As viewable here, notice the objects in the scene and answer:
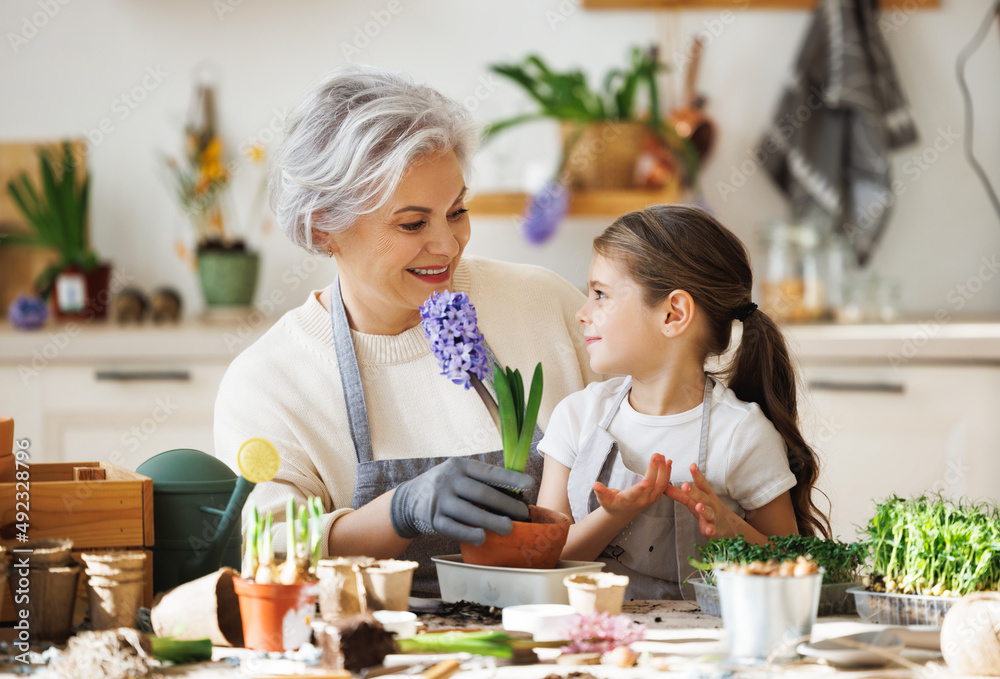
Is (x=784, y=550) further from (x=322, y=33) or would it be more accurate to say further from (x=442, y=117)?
(x=322, y=33)

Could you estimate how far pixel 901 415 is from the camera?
2.82m

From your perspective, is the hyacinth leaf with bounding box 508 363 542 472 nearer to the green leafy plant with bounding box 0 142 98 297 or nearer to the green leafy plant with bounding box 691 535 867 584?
the green leafy plant with bounding box 691 535 867 584

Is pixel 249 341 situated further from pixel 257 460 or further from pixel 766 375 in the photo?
pixel 257 460

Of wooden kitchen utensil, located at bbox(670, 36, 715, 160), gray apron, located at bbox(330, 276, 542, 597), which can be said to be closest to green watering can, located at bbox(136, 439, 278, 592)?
gray apron, located at bbox(330, 276, 542, 597)

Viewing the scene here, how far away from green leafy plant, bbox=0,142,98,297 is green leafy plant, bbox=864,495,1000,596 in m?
2.92

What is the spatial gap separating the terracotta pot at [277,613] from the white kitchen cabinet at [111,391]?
6.76ft

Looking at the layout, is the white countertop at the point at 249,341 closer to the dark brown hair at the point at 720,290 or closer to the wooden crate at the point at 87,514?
the dark brown hair at the point at 720,290

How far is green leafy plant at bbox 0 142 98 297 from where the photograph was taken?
3273mm

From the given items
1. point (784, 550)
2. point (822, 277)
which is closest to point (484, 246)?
point (822, 277)

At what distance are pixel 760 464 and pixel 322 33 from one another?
2.58m

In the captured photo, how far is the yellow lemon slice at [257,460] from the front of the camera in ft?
3.41

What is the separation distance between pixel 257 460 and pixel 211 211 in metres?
2.56

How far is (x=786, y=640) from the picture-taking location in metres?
0.92

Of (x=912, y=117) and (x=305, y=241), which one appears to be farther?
(x=912, y=117)
